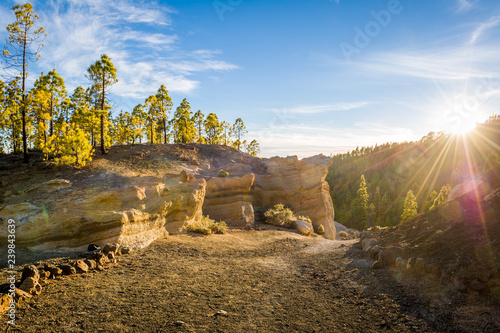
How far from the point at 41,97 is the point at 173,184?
14.6 meters

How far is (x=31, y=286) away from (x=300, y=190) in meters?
22.3

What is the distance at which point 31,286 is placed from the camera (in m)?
6.02

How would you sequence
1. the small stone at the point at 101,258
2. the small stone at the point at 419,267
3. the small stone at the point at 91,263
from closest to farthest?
the small stone at the point at 419,267, the small stone at the point at 91,263, the small stone at the point at 101,258

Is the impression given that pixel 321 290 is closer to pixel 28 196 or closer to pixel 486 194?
pixel 486 194

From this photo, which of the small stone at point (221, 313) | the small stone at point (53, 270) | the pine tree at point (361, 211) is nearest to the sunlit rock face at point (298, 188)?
the small stone at point (53, 270)

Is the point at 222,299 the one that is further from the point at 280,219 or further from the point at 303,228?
the point at 280,219

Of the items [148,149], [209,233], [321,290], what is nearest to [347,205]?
[148,149]

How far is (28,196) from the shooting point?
1198 centimetres

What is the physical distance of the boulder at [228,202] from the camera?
19.5 m

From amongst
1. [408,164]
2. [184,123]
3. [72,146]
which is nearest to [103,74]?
[72,146]

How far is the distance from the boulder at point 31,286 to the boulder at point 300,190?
1898 cm

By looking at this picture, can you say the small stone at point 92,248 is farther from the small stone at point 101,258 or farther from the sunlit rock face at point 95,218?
the small stone at point 101,258

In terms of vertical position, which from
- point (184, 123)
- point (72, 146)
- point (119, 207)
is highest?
point (184, 123)

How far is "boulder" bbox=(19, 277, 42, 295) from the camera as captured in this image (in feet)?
19.6
